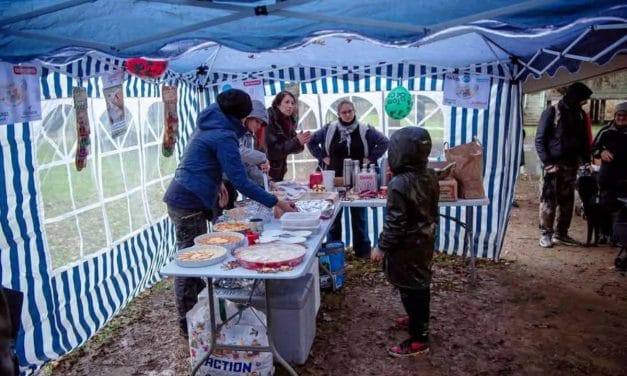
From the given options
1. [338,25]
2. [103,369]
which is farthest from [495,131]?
[103,369]

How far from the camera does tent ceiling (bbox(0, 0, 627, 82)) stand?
2.37 meters

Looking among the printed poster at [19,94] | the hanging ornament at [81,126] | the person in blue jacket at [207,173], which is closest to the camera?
the printed poster at [19,94]

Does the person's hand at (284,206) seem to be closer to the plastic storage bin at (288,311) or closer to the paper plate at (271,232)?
the paper plate at (271,232)

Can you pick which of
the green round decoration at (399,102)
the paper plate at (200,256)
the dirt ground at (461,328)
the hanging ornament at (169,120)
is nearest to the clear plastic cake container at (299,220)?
the paper plate at (200,256)

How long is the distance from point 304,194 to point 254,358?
1.46 metres

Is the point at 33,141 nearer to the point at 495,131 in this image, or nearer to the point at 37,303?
the point at 37,303

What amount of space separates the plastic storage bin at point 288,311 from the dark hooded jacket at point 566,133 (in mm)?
3582

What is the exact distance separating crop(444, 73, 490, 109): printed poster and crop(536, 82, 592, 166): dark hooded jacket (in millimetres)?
961

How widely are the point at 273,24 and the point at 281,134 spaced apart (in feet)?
6.26

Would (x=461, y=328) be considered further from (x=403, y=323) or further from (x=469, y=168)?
(x=469, y=168)

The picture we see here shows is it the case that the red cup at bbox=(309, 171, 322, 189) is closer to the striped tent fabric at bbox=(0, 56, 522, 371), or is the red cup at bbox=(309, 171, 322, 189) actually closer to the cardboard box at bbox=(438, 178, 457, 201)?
the cardboard box at bbox=(438, 178, 457, 201)

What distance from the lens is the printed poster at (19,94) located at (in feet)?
9.27

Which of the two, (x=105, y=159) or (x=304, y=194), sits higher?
(x=105, y=159)

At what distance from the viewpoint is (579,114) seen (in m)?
5.35
